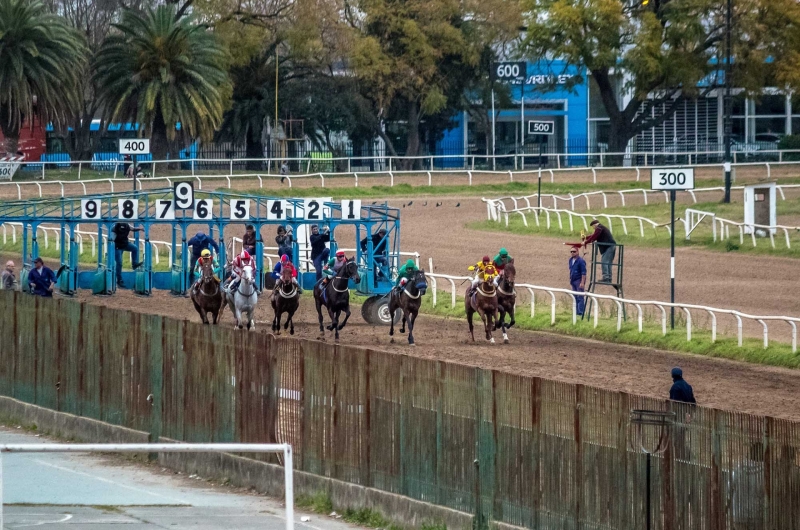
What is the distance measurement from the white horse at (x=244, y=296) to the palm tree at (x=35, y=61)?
26.5 meters

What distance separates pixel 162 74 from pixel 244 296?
27.6m

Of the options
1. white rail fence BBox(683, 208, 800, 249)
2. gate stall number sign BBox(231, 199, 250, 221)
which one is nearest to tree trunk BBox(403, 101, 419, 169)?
white rail fence BBox(683, 208, 800, 249)

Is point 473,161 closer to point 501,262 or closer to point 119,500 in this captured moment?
point 501,262

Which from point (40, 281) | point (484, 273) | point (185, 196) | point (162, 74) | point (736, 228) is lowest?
point (40, 281)

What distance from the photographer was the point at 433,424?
35.3 feet

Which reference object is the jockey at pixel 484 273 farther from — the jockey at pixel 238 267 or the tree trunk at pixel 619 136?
the tree trunk at pixel 619 136

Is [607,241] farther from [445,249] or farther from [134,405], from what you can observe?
[134,405]

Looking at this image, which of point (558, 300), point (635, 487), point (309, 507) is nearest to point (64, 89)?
point (558, 300)

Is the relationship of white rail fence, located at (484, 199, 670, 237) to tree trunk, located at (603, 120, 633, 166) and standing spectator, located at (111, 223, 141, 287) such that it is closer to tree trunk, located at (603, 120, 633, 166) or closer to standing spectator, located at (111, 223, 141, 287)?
standing spectator, located at (111, 223, 141, 287)

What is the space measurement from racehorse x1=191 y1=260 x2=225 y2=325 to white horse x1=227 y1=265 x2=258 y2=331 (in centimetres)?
21

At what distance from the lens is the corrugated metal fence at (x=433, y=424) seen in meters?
8.60

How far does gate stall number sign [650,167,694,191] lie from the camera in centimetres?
2053

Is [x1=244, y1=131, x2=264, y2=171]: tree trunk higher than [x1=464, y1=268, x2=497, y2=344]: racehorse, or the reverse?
[x1=244, y1=131, x2=264, y2=171]: tree trunk

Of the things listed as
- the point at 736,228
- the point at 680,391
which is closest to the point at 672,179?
the point at 680,391
